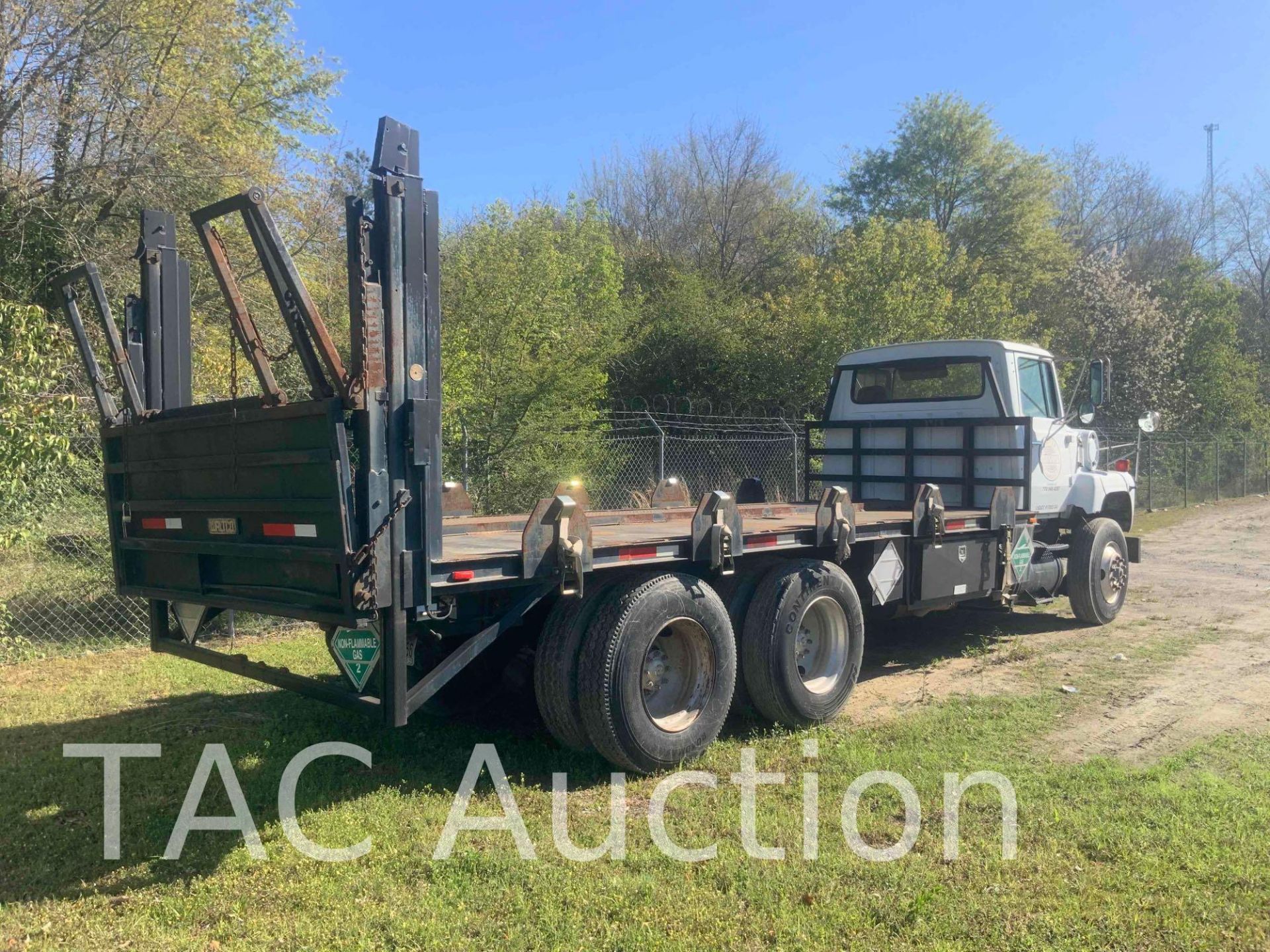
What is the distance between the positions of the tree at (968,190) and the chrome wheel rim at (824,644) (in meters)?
24.0

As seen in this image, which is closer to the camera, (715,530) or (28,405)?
(715,530)

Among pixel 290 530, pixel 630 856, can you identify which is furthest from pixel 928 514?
pixel 290 530

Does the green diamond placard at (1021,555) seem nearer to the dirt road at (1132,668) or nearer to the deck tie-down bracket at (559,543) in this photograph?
the dirt road at (1132,668)

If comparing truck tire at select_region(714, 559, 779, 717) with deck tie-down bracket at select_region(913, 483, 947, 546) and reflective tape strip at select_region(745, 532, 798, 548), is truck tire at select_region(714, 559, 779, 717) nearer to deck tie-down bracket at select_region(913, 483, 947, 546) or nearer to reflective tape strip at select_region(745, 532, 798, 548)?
reflective tape strip at select_region(745, 532, 798, 548)

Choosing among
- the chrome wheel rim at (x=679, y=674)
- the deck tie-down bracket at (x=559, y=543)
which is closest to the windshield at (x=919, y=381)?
the chrome wheel rim at (x=679, y=674)


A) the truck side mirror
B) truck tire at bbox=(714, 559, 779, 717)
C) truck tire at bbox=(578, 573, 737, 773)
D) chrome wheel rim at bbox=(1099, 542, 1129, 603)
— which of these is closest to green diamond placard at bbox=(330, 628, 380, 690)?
truck tire at bbox=(578, 573, 737, 773)

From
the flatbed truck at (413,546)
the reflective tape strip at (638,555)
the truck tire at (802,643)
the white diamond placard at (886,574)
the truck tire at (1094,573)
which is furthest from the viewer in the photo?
the truck tire at (1094,573)

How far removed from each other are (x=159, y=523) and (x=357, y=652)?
5.55 feet

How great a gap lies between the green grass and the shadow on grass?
0.02 metres

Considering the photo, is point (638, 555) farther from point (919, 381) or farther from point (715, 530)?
point (919, 381)

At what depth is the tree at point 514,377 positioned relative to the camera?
11.7 m

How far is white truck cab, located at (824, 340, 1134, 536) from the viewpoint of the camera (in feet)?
28.8

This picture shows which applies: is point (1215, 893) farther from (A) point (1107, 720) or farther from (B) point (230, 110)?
(B) point (230, 110)

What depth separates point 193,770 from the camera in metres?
5.36
